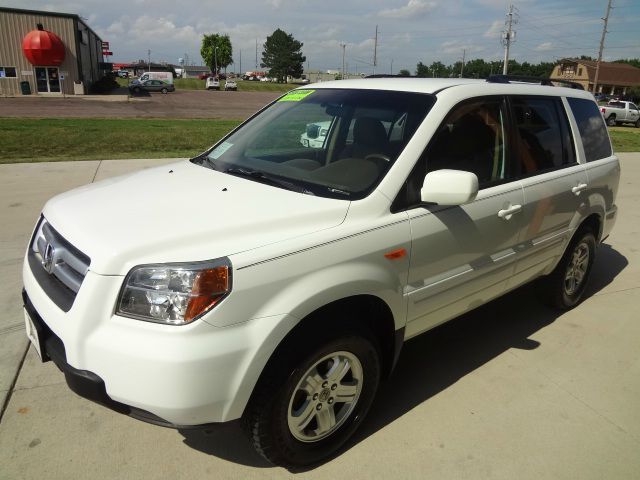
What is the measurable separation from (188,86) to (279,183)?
69789 mm

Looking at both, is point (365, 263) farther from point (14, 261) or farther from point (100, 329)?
point (14, 261)

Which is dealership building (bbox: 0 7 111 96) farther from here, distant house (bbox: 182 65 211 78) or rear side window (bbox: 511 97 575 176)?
distant house (bbox: 182 65 211 78)

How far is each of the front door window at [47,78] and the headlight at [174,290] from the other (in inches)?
1775

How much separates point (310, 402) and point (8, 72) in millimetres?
46032

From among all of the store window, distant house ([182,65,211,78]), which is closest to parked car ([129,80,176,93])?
the store window

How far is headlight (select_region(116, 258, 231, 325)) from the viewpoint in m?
1.99

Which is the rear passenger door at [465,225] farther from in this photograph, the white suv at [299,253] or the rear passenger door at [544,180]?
the rear passenger door at [544,180]

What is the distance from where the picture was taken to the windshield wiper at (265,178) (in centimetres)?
267

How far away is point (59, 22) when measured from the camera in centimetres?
4016

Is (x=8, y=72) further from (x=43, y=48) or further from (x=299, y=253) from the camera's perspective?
(x=299, y=253)

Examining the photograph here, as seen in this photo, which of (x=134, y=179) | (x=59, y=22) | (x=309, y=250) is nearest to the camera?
(x=309, y=250)

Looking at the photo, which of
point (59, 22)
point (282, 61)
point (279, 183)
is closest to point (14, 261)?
point (279, 183)

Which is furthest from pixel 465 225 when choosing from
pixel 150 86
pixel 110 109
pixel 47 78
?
pixel 150 86

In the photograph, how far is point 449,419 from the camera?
2.91 meters
